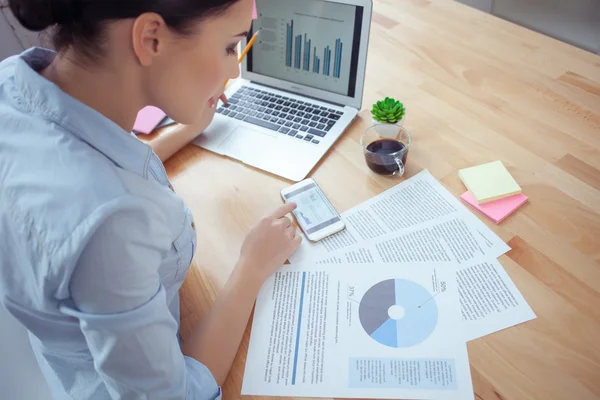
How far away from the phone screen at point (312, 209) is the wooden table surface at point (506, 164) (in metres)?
0.03

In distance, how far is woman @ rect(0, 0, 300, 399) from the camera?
441 millimetres

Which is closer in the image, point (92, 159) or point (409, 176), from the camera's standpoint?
point (92, 159)

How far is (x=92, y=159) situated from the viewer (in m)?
0.48

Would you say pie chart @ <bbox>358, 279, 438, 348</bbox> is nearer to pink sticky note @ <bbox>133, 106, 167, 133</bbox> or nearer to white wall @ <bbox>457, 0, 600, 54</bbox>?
pink sticky note @ <bbox>133, 106, 167, 133</bbox>

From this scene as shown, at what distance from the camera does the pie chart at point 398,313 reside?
63 cm

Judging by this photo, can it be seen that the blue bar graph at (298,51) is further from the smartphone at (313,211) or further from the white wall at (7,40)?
the white wall at (7,40)

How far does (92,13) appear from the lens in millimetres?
448

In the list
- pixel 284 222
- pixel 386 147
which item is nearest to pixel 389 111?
pixel 386 147

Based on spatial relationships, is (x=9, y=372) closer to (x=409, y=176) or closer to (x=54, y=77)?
(x=54, y=77)

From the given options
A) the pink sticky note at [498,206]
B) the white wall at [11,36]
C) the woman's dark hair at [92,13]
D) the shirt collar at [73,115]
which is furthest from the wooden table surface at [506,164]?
the white wall at [11,36]

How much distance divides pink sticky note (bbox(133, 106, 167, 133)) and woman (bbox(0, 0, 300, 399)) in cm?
37

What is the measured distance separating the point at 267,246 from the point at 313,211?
124 mm

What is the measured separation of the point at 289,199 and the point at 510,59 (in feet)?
2.26

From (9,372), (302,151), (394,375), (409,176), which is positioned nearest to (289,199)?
(302,151)
